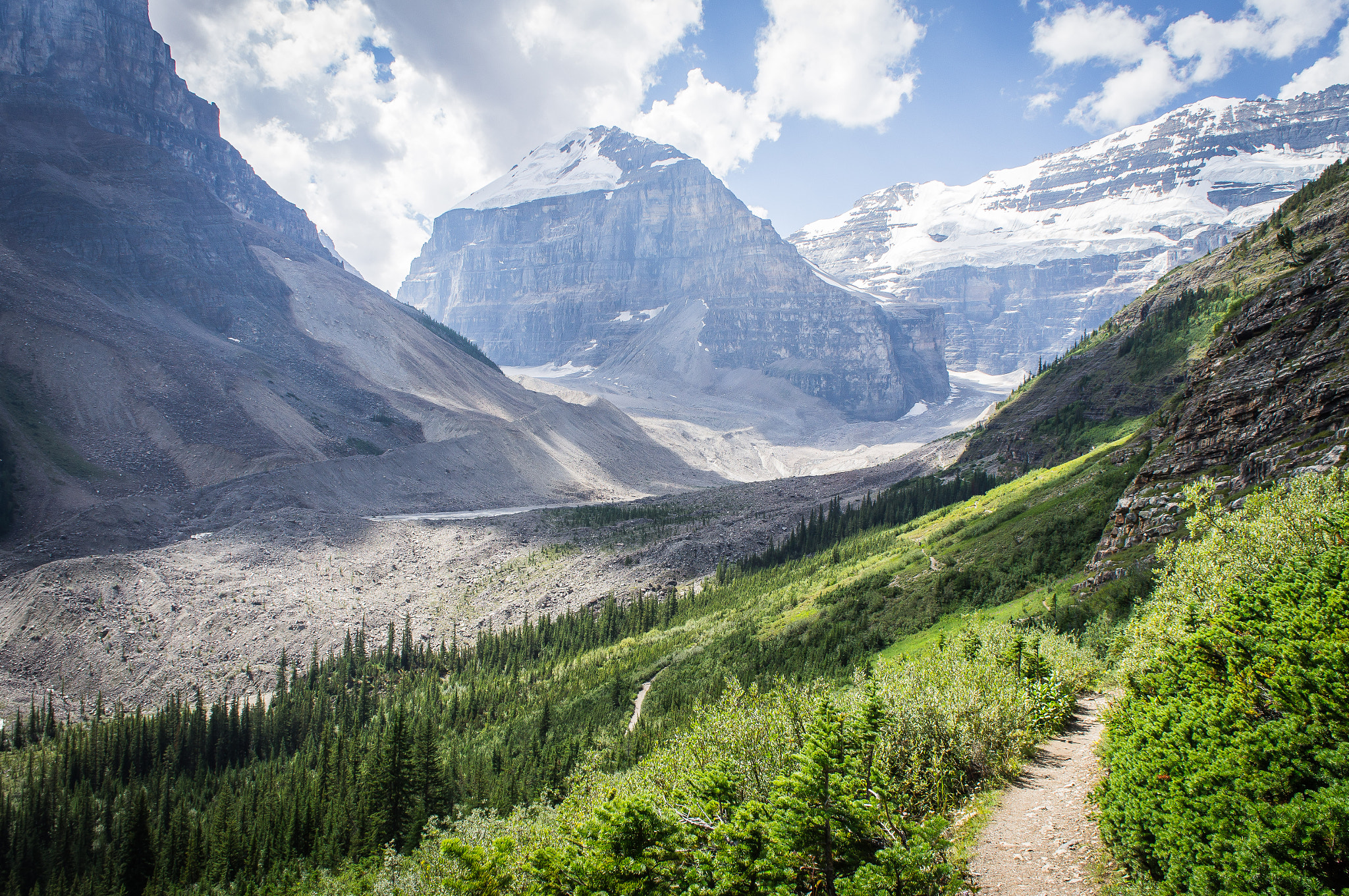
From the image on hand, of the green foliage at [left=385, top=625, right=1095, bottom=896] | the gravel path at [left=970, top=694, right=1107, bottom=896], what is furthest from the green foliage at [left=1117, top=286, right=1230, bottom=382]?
the gravel path at [left=970, top=694, right=1107, bottom=896]

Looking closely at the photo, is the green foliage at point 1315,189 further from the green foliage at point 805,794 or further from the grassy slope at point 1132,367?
the green foliage at point 805,794

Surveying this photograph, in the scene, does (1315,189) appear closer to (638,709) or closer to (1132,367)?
(1132,367)

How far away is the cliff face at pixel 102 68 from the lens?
496 ft

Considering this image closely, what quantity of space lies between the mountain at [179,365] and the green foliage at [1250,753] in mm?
91410

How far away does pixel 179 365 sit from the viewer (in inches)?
4449

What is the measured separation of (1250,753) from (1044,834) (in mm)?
5412

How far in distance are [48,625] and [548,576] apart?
4545 centimetres

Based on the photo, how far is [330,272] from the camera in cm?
18562

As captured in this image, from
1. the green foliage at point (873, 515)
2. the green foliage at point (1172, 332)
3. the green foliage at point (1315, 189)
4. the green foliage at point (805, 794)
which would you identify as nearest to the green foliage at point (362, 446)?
the green foliage at point (873, 515)

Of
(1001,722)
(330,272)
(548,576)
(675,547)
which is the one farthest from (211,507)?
(330,272)

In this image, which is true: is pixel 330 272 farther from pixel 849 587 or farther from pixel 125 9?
pixel 849 587

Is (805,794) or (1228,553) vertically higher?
(1228,553)

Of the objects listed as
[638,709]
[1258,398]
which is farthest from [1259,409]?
[638,709]

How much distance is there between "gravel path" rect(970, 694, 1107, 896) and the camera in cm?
1214
